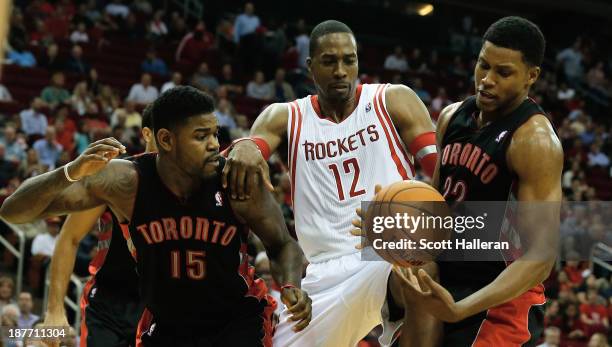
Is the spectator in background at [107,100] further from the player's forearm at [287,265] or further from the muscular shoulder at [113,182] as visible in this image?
the player's forearm at [287,265]

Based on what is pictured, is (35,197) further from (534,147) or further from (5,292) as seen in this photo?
(5,292)

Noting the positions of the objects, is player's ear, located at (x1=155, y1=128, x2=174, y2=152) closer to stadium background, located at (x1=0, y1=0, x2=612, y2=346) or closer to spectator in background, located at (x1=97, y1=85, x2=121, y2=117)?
stadium background, located at (x1=0, y1=0, x2=612, y2=346)

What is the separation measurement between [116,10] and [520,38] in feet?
47.9

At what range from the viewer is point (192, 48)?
17422mm

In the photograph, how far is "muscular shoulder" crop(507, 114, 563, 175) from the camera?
12.6 feet

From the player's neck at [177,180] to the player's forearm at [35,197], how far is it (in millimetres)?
Result: 472

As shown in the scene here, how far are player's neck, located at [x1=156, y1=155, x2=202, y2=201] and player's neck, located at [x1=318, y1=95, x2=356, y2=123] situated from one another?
112cm

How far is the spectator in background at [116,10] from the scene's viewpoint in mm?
17594

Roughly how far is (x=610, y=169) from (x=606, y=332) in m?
7.64

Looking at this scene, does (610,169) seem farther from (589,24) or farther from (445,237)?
(445,237)

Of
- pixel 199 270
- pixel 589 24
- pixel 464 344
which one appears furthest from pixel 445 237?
pixel 589 24

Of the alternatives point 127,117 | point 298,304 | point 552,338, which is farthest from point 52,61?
point 298,304

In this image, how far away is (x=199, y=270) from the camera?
14.0ft

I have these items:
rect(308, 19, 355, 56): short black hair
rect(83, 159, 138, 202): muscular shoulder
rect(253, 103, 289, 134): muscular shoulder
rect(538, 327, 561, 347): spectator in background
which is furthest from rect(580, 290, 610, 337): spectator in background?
rect(83, 159, 138, 202): muscular shoulder
